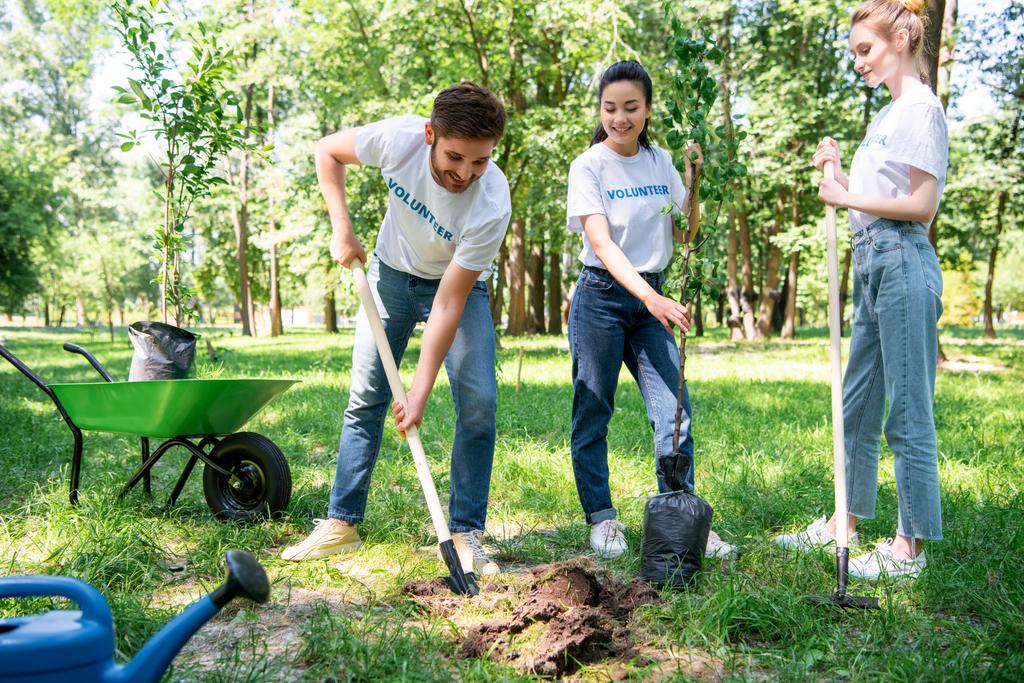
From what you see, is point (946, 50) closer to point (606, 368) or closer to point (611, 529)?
point (606, 368)

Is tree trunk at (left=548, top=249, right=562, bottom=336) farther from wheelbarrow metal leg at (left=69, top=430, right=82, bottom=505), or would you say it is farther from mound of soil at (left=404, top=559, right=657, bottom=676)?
mound of soil at (left=404, top=559, right=657, bottom=676)

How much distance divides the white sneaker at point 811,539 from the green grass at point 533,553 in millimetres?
87

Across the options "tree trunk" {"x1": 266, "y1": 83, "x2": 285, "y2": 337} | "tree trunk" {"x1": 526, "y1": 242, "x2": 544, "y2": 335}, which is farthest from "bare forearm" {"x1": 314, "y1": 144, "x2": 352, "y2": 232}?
"tree trunk" {"x1": 266, "y1": 83, "x2": 285, "y2": 337}

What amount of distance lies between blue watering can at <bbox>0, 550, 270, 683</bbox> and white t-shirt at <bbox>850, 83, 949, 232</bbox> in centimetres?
227

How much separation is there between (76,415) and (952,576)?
3202 mm

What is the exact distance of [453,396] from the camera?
9.43ft

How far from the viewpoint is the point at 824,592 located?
2.55 metres

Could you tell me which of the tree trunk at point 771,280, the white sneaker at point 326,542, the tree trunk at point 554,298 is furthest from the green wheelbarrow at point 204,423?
the tree trunk at point 554,298

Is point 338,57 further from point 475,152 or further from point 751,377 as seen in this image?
point 475,152

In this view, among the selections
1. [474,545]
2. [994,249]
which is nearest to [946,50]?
[474,545]

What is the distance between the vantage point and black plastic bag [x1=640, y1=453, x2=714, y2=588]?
2.60 metres

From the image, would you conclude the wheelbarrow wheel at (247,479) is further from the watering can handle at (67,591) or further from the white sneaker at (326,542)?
the watering can handle at (67,591)

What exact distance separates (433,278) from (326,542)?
1.05 m

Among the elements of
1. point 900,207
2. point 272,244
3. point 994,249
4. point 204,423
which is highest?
point 272,244
